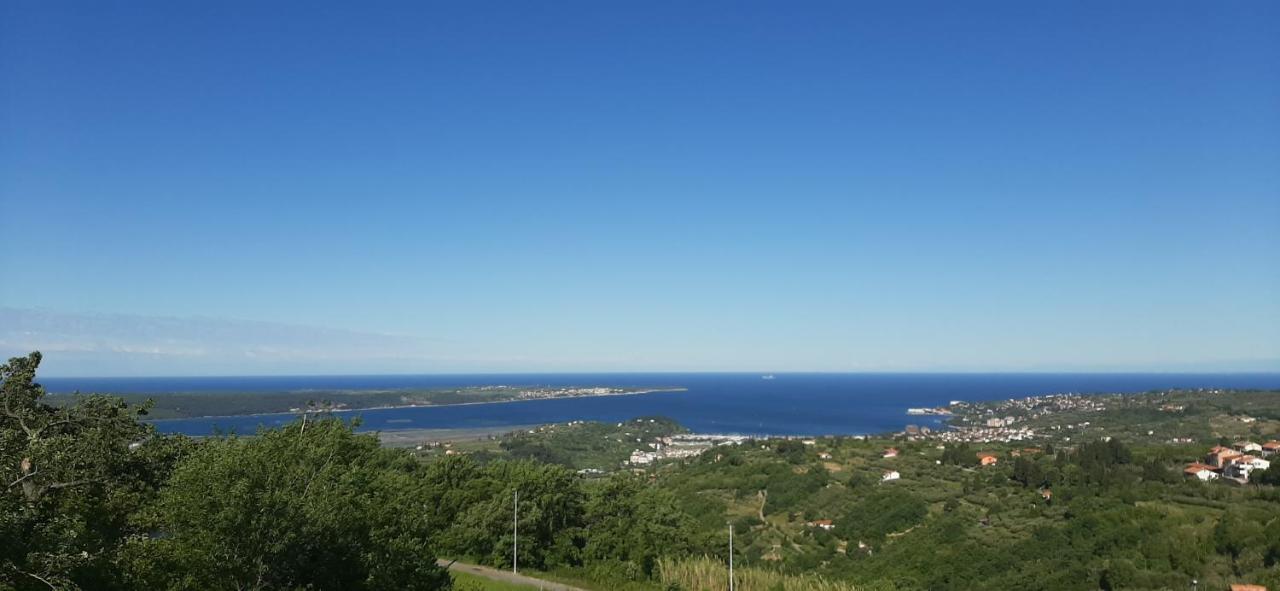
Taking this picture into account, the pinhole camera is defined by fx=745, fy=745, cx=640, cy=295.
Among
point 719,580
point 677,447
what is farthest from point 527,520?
point 677,447

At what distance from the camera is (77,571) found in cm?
1065

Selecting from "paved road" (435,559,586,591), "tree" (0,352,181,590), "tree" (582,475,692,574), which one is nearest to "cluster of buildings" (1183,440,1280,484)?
"tree" (582,475,692,574)

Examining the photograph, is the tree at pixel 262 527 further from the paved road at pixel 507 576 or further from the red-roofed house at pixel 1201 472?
the red-roofed house at pixel 1201 472

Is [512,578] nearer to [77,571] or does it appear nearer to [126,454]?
[126,454]

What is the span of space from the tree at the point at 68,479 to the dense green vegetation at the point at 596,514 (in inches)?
1.9

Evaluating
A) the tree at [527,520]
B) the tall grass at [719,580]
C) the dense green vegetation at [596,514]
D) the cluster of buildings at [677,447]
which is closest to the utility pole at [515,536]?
the tree at [527,520]

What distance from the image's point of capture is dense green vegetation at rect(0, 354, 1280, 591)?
33.7 feet

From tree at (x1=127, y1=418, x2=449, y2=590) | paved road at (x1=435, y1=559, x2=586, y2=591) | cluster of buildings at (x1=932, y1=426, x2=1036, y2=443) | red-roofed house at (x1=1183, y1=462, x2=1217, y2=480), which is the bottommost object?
cluster of buildings at (x1=932, y1=426, x2=1036, y2=443)

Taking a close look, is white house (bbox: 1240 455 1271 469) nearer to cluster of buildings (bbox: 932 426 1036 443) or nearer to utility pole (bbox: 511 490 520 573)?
cluster of buildings (bbox: 932 426 1036 443)

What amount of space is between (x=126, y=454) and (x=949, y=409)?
173590 millimetres

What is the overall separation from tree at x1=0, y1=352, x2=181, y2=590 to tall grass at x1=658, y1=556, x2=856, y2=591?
46.5ft

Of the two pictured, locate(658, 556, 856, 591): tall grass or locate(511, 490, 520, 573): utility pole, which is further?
locate(511, 490, 520, 573): utility pole

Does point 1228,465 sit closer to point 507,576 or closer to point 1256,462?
point 1256,462

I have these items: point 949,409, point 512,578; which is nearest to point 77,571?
point 512,578
